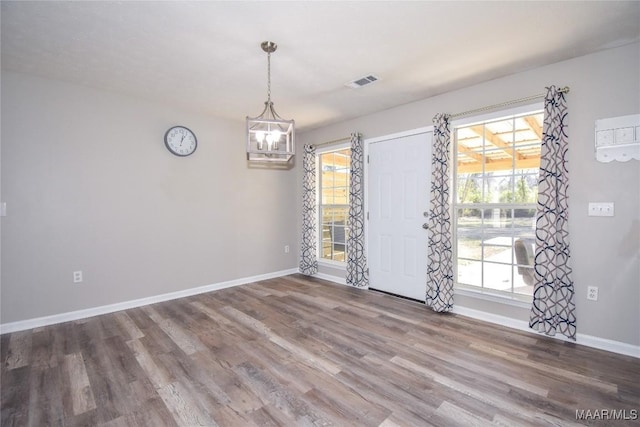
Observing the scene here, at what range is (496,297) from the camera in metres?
3.08

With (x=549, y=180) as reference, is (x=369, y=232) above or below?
below

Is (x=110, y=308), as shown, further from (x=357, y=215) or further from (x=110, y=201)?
(x=357, y=215)

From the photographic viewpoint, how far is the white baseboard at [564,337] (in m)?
2.40

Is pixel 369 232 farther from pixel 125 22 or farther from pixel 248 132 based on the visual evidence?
pixel 125 22

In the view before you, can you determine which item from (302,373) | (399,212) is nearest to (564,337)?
(399,212)

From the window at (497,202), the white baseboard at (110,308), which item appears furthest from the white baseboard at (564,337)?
the white baseboard at (110,308)

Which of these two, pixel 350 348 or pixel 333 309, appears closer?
pixel 350 348

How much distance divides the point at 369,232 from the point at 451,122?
182 cm

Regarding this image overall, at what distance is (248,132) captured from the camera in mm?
2318

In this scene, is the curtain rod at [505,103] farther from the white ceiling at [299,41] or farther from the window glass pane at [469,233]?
the window glass pane at [469,233]

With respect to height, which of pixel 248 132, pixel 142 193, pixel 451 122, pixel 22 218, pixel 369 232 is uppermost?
pixel 451 122

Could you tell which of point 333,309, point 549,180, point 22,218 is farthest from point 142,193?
point 549,180

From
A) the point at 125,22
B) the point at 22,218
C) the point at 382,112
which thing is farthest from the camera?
the point at 382,112

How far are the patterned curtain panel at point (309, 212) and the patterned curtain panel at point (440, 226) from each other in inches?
84.3
